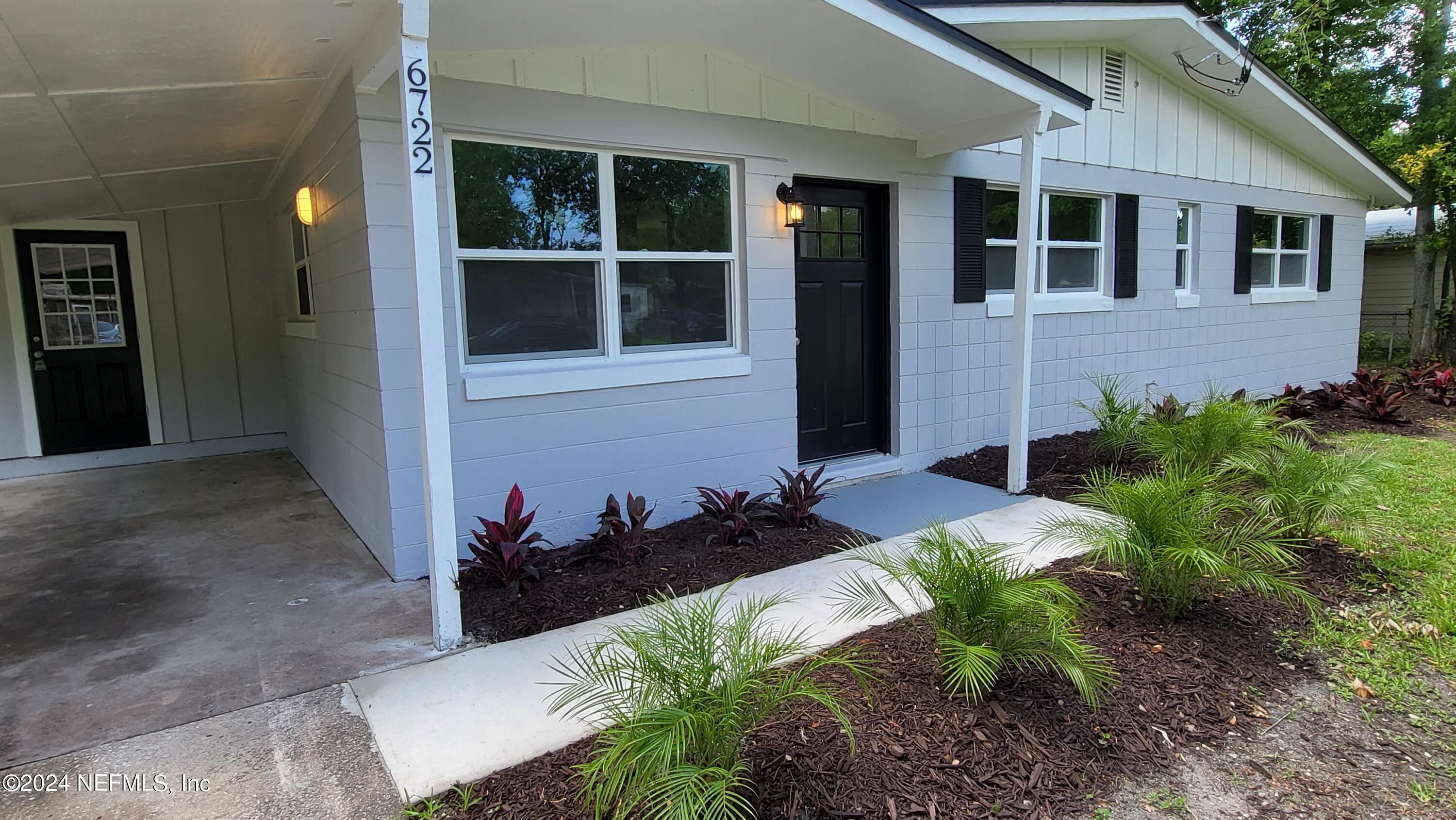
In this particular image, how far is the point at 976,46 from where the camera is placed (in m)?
4.59

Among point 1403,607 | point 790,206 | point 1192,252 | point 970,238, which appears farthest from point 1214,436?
point 1192,252

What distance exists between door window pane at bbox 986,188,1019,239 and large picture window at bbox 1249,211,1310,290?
4.37 metres

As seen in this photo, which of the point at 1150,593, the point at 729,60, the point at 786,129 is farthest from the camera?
the point at 786,129

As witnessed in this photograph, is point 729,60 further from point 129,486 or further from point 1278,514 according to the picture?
point 129,486

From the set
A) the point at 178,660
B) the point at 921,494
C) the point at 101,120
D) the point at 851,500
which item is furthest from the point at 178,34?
the point at 921,494

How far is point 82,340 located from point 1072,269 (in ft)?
30.6

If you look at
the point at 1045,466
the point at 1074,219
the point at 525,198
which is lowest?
the point at 1045,466

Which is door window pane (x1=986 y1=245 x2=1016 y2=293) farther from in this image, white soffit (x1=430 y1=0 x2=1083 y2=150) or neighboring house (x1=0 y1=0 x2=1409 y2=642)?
white soffit (x1=430 y1=0 x2=1083 y2=150)

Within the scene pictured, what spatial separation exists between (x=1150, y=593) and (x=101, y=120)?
18.5 ft

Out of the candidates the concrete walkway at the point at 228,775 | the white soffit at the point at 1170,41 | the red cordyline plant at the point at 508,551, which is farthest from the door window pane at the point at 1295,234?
the concrete walkway at the point at 228,775

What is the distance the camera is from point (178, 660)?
3164 mm

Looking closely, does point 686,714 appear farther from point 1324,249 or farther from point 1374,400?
point 1324,249

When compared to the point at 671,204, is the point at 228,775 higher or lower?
lower

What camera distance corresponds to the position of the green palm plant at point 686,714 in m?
1.86
